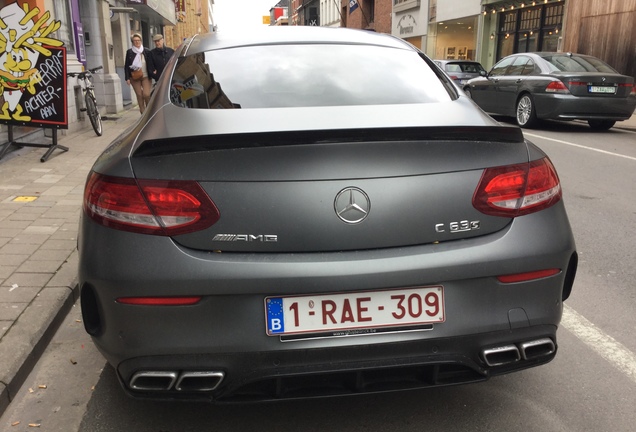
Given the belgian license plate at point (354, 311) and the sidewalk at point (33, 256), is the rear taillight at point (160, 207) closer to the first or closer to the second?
the belgian license plate at point (354, 311)

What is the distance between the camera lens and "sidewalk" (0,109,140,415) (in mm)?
2906

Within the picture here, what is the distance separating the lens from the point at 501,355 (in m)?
2.14

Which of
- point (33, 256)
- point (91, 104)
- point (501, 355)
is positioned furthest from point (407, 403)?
point (91, 104)

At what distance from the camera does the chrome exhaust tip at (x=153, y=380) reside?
2.01 m

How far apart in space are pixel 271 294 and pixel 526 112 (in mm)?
11731

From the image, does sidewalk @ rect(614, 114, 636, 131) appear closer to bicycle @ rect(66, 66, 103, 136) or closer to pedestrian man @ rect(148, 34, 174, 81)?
pedestrian man @ rect(148, 34, 174, 81)

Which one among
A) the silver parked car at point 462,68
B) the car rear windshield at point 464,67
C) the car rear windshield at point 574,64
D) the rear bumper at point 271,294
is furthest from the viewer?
the car rear windshield at point 464,67

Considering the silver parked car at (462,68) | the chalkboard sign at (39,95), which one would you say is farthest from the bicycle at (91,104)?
the silver parked car at (462,68)

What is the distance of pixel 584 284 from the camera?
12.9 ft

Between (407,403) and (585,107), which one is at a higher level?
(585,107)

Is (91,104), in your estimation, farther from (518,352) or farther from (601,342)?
(518,352)

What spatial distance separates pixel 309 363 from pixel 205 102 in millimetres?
1151

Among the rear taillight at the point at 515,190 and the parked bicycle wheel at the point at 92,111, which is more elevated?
the rear taillight at the point at 515,190

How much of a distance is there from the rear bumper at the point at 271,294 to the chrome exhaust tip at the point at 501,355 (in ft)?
0.07
